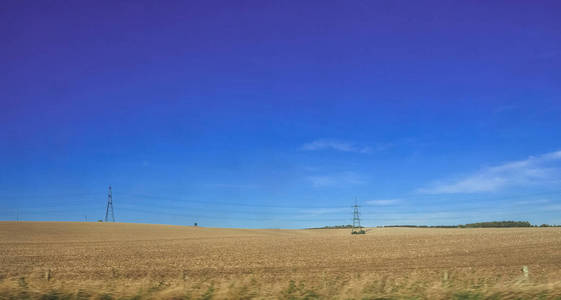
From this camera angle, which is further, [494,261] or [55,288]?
[494,261]

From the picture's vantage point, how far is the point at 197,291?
754 cm

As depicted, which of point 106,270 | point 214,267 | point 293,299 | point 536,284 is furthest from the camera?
point 214,267

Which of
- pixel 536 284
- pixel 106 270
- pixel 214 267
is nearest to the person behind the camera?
pixel 536 284

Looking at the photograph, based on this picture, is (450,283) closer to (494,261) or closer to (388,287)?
(388,287)

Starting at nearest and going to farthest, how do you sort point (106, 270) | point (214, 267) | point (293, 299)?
point (293, 299), point (106, 270), point (214, 267)

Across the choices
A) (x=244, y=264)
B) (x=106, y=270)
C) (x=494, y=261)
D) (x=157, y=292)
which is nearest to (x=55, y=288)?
(x=157, y=292)

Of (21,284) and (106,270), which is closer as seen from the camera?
(21,284)

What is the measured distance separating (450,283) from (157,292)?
543cm

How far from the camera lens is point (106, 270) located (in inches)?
745

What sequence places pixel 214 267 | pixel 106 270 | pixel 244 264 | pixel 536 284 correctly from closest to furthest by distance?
pixel 536 284
pixel 106 270
pixel 214 267
pixel 244 264

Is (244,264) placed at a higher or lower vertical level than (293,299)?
lower

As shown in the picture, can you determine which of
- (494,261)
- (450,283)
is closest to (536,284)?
(450,283)

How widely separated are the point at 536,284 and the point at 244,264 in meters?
15.8

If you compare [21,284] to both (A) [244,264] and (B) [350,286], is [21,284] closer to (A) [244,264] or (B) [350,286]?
(B) [350,286]
